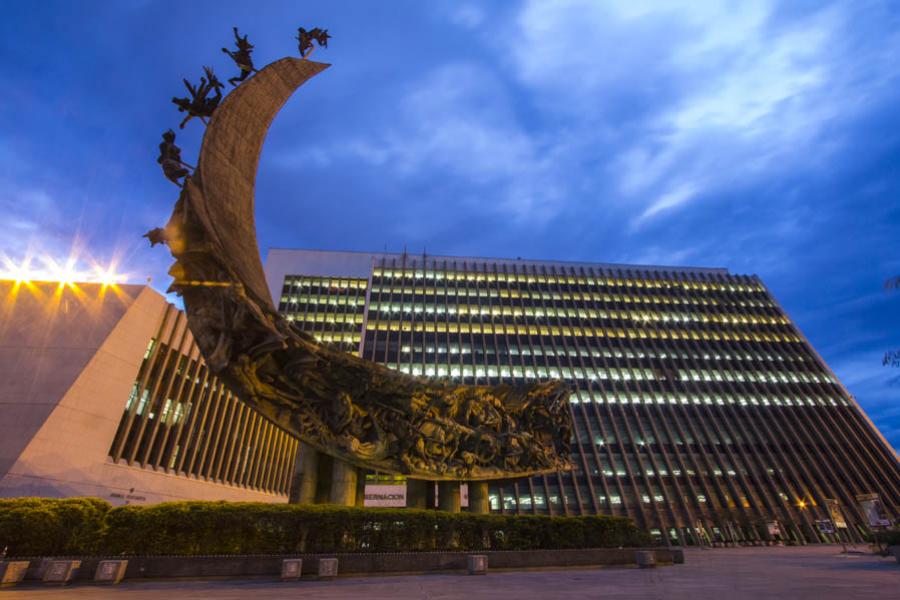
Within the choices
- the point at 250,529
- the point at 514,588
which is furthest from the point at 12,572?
the point at 514,588

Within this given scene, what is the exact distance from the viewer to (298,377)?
14281 millimetres

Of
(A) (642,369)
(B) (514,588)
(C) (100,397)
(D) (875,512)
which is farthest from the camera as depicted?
(A) (642,369)

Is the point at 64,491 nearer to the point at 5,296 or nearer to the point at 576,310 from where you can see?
the point at 5,296

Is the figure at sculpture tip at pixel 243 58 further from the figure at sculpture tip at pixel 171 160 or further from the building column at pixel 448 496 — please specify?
the building column at pixel 448 496

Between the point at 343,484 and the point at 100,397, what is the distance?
56.0ft

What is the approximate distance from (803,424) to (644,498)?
24659mm

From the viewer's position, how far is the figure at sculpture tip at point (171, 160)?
13523 mm

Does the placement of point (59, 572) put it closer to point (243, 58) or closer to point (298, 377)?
point (298, 377)

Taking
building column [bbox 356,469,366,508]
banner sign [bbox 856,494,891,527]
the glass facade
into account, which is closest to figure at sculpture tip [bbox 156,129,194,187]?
building column [bbox 356,469,366,508]

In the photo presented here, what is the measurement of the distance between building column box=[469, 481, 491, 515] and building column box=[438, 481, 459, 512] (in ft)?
2.79

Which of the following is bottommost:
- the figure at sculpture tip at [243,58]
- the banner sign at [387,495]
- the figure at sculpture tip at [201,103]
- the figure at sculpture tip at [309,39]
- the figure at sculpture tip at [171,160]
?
the banner sign at [387,495]

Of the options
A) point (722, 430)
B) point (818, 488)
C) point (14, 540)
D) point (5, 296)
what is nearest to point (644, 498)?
point (722, 430)

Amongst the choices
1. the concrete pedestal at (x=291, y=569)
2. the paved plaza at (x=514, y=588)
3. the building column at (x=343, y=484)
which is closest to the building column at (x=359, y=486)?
the building column at (x=343, y=484)

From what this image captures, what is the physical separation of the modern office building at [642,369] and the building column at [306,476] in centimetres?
3265
